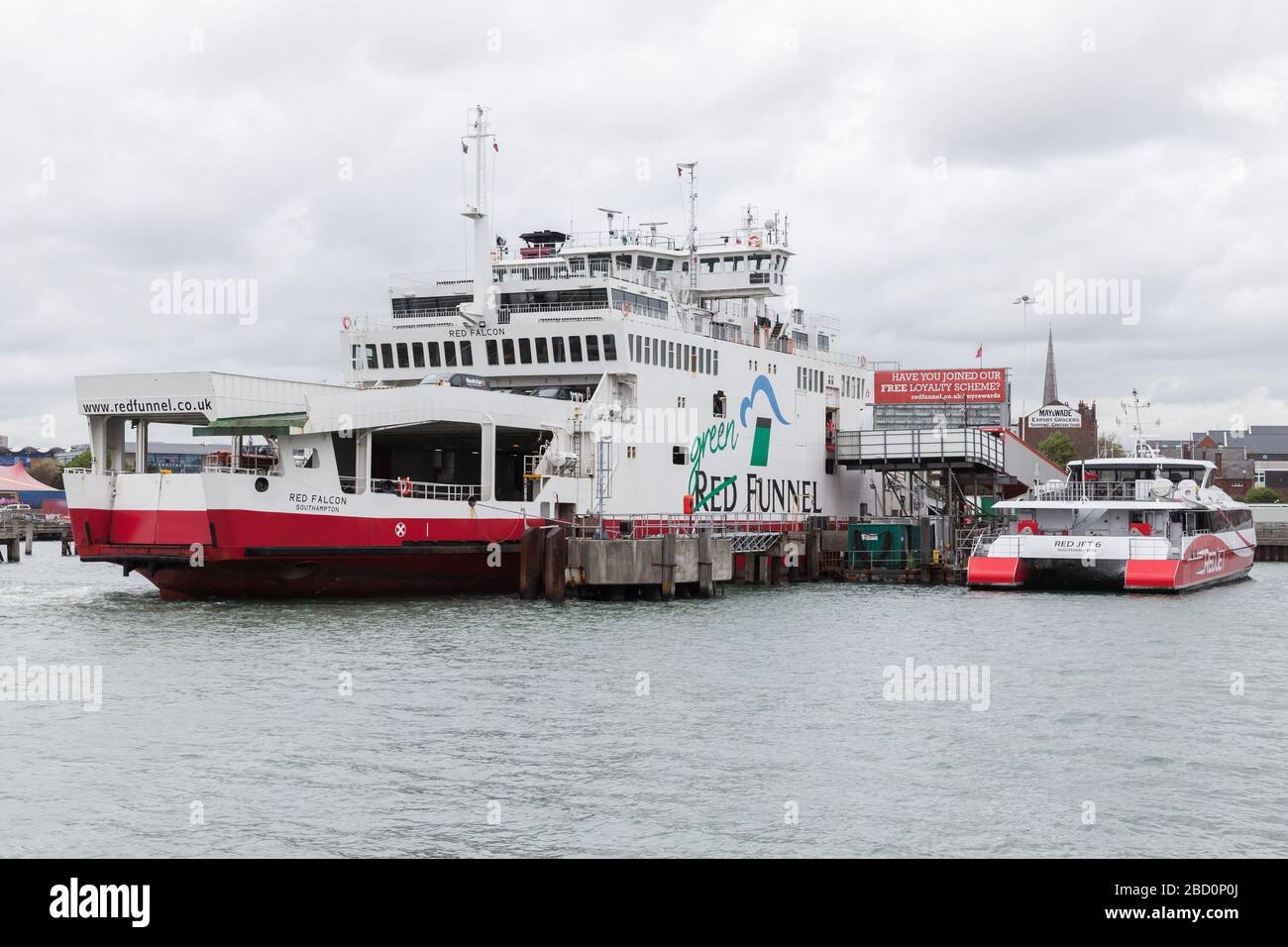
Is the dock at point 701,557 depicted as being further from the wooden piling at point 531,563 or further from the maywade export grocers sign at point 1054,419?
the maywade export grocers sign at point 1054,419

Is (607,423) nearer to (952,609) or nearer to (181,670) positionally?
(952,609)

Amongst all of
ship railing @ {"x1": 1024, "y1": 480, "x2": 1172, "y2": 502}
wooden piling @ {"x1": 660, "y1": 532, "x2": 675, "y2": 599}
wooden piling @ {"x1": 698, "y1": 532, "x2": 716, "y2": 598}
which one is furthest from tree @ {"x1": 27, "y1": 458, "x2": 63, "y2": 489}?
ship railing @ {"x1": 1024, "y1": 480, "x2": 1172, "y2": 502}

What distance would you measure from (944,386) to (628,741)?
221ft

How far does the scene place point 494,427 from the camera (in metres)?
39.8

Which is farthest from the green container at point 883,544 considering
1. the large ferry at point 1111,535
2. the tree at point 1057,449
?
the tree at point 1057,449

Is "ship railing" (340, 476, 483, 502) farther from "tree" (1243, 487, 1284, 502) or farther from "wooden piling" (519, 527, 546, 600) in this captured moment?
"tree" (1243, 487, 1284, 502)

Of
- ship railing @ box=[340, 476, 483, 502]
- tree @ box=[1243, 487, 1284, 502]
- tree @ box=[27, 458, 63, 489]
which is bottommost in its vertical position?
ship railing @ box=[340, 476, 483, 502]

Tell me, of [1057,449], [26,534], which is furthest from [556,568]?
[1057,449]

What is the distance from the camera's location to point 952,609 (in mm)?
39219

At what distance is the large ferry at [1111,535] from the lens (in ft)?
143

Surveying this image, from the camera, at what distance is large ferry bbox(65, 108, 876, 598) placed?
3528 centimetres

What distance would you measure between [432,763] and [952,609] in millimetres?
24282

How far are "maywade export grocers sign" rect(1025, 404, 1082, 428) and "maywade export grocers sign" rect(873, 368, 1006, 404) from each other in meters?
59.3

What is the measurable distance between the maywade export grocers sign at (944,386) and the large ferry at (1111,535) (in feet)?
101
